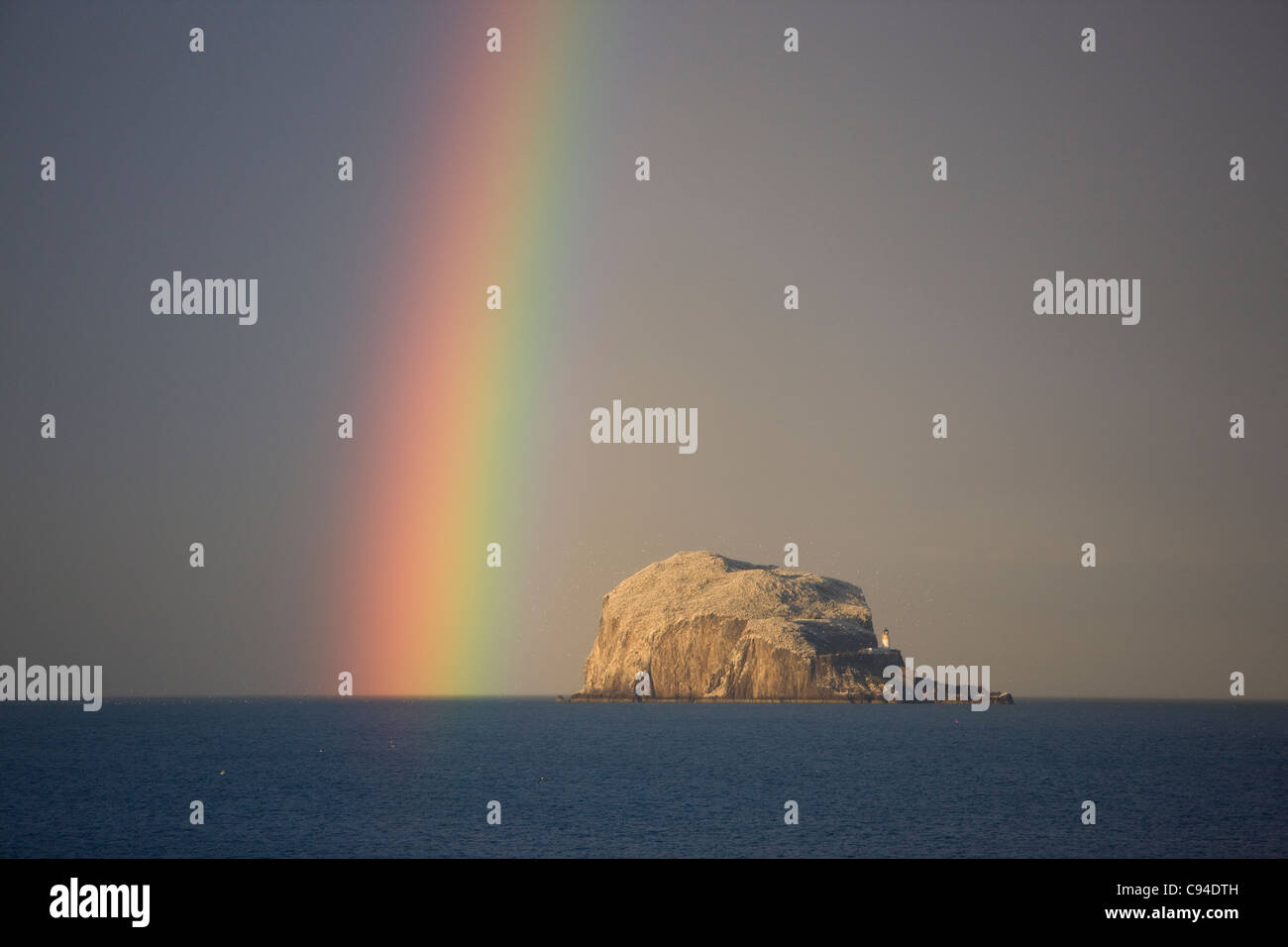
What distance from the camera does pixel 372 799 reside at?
263 feet

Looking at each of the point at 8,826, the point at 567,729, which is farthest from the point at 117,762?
the point at 567,729

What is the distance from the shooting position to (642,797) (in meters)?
80.2

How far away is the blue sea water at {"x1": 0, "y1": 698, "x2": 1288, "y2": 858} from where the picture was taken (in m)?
60.4

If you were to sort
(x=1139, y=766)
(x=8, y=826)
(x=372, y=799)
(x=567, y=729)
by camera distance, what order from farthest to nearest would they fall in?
(x=567, y=729), (x=1139, y=766), (x=372, y=799), (x=8, y=826)

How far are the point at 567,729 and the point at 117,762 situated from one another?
8231 cm

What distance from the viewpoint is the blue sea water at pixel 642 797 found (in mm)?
60438

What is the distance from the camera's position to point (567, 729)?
614 feet
